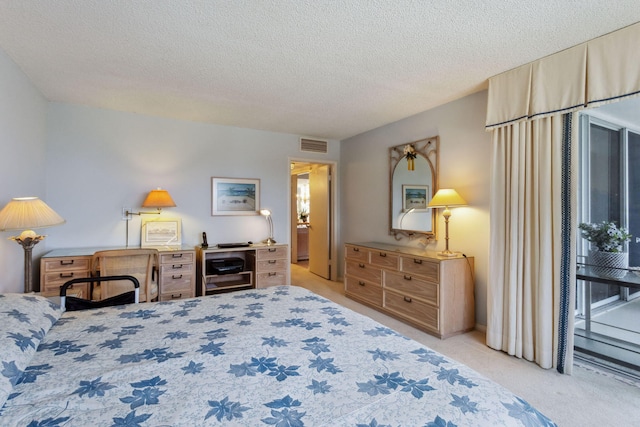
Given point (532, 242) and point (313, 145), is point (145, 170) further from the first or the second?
point (532, 242)

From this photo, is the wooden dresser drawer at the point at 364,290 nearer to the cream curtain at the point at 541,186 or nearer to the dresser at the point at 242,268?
the dresser at the point at 242,268

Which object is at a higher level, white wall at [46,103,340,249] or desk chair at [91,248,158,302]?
white wall at [46,103,340,249]

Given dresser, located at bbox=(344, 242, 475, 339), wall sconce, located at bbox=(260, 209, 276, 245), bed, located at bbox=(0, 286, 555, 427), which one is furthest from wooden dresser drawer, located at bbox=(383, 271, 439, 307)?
wall sconce, located at bbox=(260, 209, 276, 245)

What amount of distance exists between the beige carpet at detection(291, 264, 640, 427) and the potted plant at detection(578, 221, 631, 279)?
0.76 m

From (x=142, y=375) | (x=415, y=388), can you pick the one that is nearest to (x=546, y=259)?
(x=415, y=388)

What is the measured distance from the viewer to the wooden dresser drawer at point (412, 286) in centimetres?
309

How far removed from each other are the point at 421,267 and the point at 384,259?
576mm

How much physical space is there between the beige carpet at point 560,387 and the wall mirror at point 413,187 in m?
1.31

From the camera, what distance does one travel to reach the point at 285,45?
229 centimetres

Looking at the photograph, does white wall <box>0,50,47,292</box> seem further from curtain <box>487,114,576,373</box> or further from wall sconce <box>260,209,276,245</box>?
curtain <box>487,114,576,373</box>

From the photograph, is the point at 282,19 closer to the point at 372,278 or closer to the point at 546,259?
the point at 546,259

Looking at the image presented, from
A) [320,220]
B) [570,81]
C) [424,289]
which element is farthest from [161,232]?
[570,81]

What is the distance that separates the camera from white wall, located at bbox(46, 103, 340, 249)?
12.0 feet

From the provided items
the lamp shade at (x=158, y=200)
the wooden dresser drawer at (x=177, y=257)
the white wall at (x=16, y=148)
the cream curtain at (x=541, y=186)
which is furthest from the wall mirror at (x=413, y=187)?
the white wall at (x=16, y=148)
